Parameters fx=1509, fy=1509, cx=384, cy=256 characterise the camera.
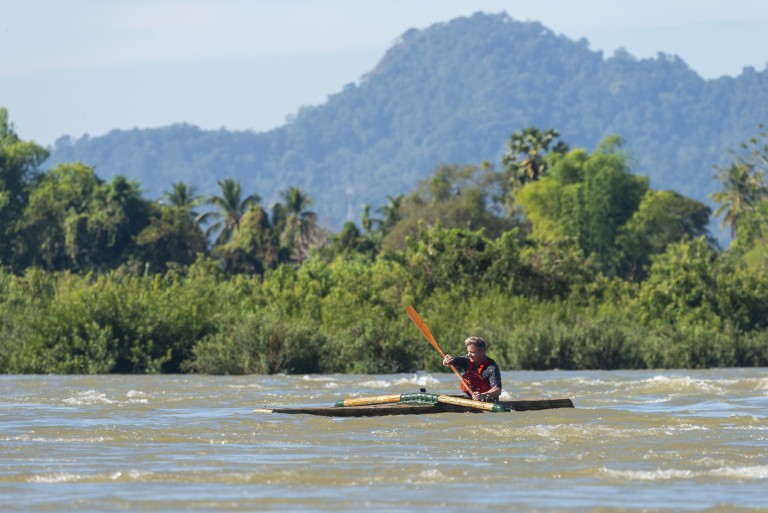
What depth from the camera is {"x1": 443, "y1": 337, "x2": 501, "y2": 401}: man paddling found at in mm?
20406

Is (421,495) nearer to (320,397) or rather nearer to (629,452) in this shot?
(629,452)

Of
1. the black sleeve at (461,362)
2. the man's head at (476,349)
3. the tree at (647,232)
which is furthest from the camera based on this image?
the tree at (647,232)

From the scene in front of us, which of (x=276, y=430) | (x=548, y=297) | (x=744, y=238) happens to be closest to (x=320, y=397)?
(x=276, y=430)

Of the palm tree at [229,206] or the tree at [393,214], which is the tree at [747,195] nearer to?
the tree at [393,214]

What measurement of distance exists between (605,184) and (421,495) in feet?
259

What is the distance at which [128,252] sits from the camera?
263 ft

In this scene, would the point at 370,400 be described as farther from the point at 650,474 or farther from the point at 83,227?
the point at 83,227

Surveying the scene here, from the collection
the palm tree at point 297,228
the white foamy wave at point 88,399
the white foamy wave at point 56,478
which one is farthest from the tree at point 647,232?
the white foamy wave at point 56,478

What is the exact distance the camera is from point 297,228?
9506 centimetres

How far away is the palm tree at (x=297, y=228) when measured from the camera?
3678 inches

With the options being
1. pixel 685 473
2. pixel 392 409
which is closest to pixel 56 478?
pixel 685 473

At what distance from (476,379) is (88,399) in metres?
7.31

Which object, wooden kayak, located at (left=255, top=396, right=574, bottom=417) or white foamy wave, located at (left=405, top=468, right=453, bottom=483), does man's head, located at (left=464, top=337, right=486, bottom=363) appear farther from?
white foamy wave, located at (left=405, top=468, right=453, bottom=483)

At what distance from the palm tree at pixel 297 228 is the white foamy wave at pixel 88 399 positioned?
65516 mm
